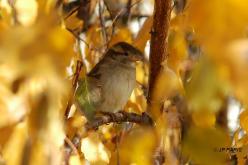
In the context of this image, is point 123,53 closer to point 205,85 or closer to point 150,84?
point 150,84

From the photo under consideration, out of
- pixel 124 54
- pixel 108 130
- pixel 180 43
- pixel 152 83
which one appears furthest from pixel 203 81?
pixel 124 54

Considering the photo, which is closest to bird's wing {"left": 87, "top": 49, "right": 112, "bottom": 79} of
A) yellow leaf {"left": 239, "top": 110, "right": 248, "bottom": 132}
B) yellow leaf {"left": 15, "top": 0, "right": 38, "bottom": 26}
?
yellow leaf {"left": 239, "top": 110, "right": 248, "bottom": 132}

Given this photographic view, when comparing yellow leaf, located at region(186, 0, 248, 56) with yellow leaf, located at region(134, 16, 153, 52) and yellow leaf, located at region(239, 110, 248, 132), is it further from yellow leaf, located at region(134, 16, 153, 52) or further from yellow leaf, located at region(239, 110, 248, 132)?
yellow leaf, located at region(134, 16, 153, 52)

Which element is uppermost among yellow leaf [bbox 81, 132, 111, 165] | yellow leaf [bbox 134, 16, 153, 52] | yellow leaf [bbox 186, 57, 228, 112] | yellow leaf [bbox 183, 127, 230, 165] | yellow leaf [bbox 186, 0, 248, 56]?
yellow leaf [bbox 134, 16, 153, 52]

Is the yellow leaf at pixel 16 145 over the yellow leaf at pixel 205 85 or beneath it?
beneath

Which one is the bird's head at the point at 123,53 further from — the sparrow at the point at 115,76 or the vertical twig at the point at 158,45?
the vertical twig at the point at 158,45

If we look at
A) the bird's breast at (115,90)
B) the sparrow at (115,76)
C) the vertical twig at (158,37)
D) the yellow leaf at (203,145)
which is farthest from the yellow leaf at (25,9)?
the bird's breast at (115,90)

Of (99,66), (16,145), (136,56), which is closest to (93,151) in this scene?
(16,145)

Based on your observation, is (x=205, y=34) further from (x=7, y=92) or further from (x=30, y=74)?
(x=7, y=92)
